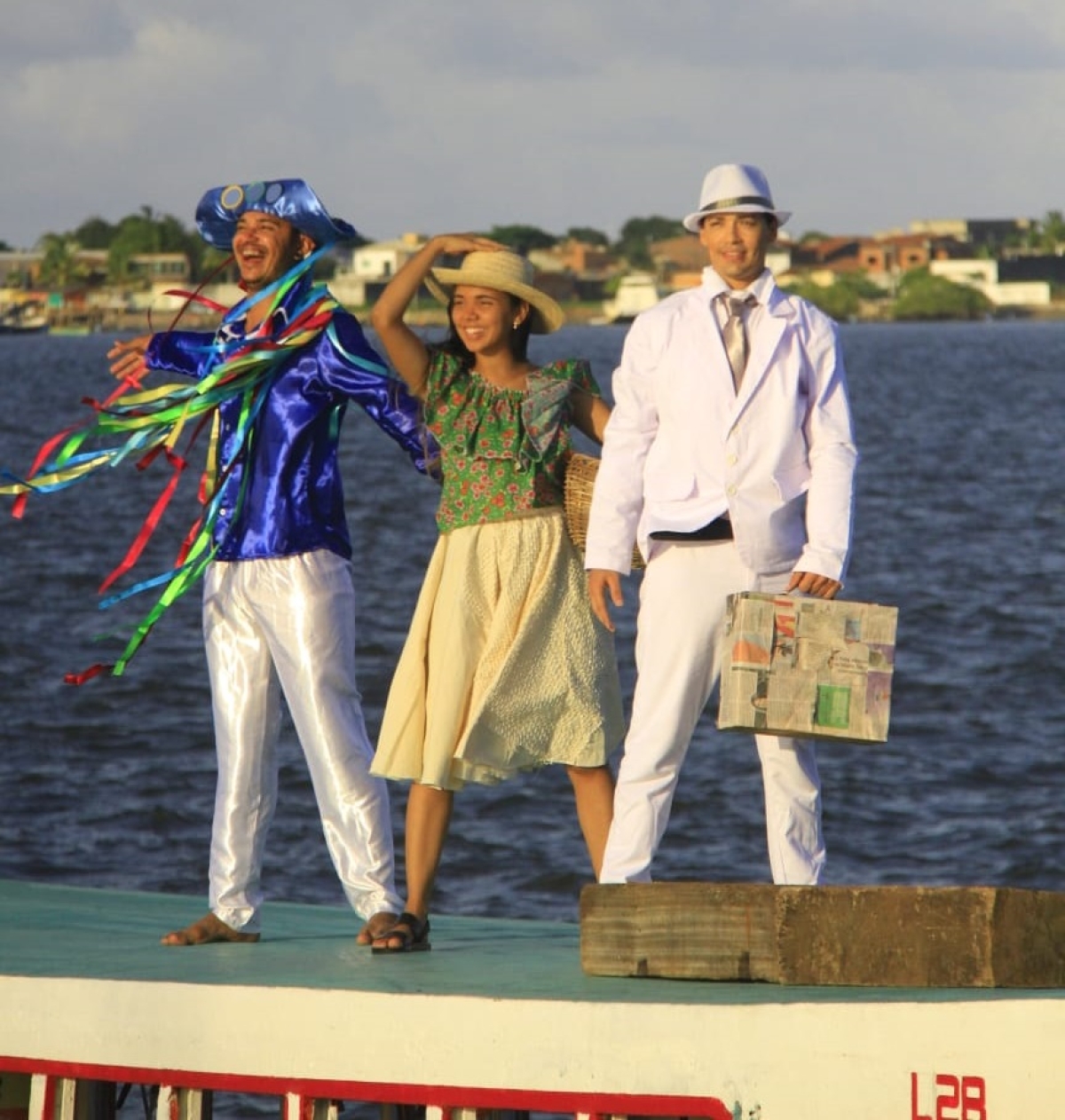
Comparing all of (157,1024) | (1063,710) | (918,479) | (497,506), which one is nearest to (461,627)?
(497,506)

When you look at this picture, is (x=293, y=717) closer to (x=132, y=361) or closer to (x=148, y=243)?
(x=132, y=361)

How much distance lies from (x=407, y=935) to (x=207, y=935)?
0.65m

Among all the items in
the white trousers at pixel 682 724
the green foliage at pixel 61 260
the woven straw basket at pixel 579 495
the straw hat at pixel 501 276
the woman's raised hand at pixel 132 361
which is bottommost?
the white trousers at pixel 682 724

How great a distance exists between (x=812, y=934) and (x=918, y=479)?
37.1 metres

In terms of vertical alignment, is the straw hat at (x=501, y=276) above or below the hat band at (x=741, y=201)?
below

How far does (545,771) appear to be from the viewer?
1788 centimetres

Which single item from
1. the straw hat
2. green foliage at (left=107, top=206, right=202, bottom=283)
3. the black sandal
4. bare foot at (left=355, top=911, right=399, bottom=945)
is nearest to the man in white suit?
the straw hat

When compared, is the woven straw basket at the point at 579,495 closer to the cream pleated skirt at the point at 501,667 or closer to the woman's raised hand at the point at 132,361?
the cream pleated skirt at the point at 501,667

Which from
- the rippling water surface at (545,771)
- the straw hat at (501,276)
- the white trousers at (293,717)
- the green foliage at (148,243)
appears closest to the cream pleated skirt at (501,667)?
the white trousers at (293,717)

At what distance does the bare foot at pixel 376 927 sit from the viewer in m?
7.23

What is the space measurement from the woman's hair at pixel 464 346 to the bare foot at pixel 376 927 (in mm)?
1469

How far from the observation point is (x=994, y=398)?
230 ft

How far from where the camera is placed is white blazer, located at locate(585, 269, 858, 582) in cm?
671

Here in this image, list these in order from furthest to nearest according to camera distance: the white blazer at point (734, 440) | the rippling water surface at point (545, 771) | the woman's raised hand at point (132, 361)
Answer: the rippling water surface at point (545, 771) < the woman's raised hand at point (132, 361) < the white blazer at point (734, 440)
